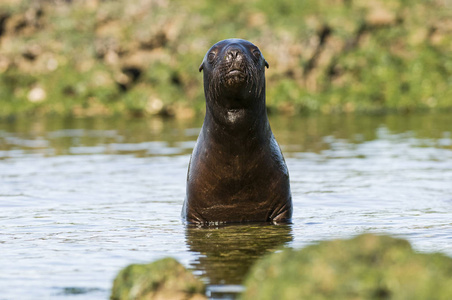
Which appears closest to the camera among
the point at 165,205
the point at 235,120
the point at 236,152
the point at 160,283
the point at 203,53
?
the point at 160,283

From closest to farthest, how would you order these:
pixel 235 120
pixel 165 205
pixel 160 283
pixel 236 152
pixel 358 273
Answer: pixel 358 273 → pixel 160 283 → pixel 235 120 → pixel 236 152 → pixel 165 205

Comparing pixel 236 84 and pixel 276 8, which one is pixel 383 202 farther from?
pixel 276 8

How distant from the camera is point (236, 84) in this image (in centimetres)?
861

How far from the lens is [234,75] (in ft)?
28.1

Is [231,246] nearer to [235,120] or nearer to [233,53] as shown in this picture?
[235,120]

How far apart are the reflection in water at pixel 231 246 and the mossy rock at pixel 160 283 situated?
0.67 metres

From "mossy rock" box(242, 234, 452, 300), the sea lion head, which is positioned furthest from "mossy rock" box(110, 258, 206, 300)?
the sea lion head

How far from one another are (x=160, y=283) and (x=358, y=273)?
1.86 meters

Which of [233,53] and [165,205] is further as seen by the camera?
[165,205]

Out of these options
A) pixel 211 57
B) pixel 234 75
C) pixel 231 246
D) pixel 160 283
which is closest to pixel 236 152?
pixel 234 75

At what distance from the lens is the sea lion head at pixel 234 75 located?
8.59m

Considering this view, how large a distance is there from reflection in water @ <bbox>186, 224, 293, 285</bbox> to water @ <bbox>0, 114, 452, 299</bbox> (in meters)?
0.01

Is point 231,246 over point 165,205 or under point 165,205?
under

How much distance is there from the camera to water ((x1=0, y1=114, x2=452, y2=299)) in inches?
288
